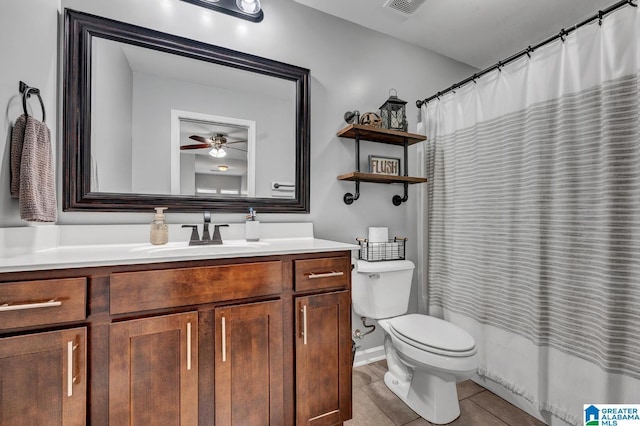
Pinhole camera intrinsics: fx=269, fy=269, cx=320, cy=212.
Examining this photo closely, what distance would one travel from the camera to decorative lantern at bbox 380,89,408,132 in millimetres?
1930

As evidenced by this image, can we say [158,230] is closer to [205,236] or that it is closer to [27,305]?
[205,236]

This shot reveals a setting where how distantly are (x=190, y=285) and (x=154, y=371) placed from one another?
308 millimetres

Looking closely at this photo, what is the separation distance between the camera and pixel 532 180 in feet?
4.74

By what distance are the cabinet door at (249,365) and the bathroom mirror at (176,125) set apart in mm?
690

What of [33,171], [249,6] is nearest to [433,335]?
[33,171]

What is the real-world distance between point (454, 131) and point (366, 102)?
2.16 ft

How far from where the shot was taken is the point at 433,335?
4.68 ft

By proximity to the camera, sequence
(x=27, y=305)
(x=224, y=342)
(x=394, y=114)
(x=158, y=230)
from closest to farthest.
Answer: (x=27, y=305), (x=224, y=342), (x=158, y=230), (x=394, y=114)

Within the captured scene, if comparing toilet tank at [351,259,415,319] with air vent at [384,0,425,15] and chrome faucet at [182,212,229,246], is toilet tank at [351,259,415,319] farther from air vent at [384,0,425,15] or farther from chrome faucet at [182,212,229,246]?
air vent at [384,0,425,15]

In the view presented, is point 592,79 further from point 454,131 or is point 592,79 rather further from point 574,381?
point 574,381

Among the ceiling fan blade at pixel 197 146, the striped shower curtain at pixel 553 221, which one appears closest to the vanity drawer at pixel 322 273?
the ceiling fan blade at pixel 197 146

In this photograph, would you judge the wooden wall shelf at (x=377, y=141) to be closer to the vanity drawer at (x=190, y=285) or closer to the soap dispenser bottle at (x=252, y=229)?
the soap dispenser bottle at (x=252, y=229)

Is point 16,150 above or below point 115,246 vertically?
above

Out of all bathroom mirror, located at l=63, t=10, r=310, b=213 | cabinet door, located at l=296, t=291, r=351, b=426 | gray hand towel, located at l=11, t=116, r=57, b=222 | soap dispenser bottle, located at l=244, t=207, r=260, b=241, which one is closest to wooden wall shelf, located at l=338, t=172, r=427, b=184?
bathroom mirror, located at l=63, t=10, r=310, b=213
